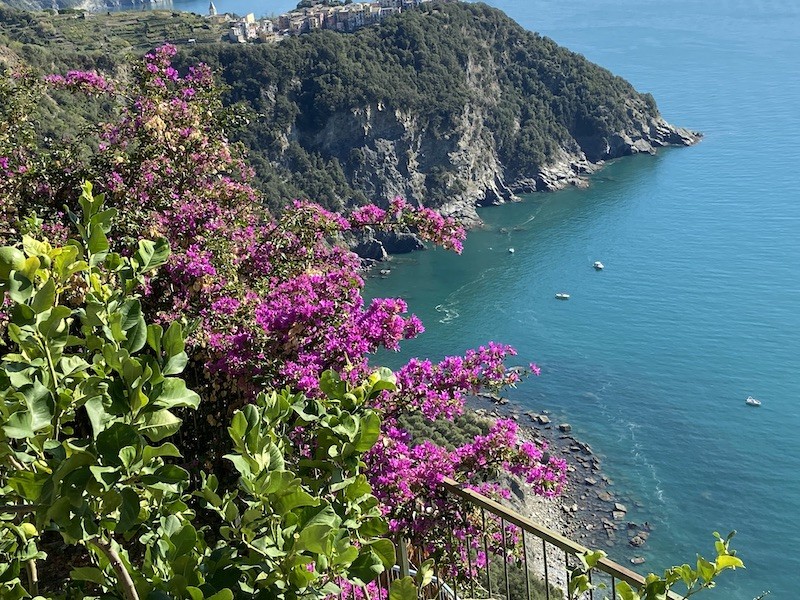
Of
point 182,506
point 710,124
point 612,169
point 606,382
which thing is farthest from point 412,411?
point 710,124

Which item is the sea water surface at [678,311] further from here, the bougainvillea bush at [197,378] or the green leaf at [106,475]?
the green leaf at [106,475]

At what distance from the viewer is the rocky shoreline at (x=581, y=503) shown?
2481 centimetres

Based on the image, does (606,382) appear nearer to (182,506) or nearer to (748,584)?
(748,584)

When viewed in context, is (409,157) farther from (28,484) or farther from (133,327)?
(28,484)

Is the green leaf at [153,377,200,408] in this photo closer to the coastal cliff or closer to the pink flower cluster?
the pink flower cluster

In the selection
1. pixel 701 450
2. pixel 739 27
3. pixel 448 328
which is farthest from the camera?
pixel 739 27

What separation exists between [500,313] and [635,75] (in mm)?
44639

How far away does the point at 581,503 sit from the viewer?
87.8 feet

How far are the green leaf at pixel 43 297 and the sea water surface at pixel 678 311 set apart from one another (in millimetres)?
23953

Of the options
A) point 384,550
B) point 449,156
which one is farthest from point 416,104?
point 384,550

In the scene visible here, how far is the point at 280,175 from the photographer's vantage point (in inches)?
2106

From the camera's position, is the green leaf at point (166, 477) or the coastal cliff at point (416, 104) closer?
the green leaf at point (166, 477)

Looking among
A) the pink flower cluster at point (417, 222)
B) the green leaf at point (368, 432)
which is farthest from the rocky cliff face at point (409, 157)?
the green leaf at point (368, 432)

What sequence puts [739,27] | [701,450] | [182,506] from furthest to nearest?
[739,27]
[701,450]
[182,506]
